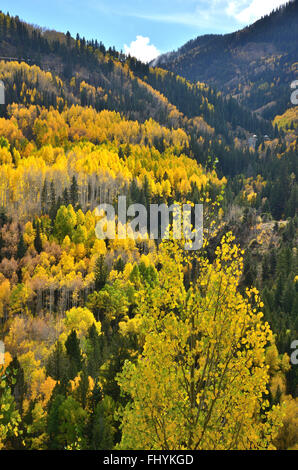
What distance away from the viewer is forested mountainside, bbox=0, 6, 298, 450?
9.02 meters

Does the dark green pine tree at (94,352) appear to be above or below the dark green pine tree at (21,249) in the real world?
below

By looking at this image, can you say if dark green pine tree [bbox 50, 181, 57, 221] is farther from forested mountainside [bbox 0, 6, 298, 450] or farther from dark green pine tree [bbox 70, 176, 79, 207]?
dark green pine tree [bbox 70, 176, 79, 207]

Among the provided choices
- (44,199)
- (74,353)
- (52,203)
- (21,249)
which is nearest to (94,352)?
(74,353)

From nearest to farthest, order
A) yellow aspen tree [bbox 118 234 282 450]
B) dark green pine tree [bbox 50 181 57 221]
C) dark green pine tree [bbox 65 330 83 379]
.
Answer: yellow aspen tree [bbox 118 234 282 450] < dark green pine tree [bbox 65 330 83 379] < dark green pine tree [bbox 50 181 57 221]

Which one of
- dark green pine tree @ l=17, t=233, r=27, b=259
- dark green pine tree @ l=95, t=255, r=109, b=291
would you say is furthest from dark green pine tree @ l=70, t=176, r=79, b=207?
dark green pine tree @ l=95, t=255, r=109, b=291

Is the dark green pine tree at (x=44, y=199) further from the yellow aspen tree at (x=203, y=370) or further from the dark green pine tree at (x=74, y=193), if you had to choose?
the yellow aspen tree at (x=203, y=370)

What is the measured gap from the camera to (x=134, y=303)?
72.2m

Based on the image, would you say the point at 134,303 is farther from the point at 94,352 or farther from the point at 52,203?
the point at 52,203

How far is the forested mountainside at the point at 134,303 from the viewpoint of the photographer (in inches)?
355

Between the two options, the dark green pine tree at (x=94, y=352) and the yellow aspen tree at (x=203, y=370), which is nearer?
the yellow aspen tree at (x=203, y=370)

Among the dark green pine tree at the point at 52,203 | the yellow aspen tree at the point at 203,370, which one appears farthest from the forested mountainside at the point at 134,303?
the dark green pine tree at the point at 52,203
